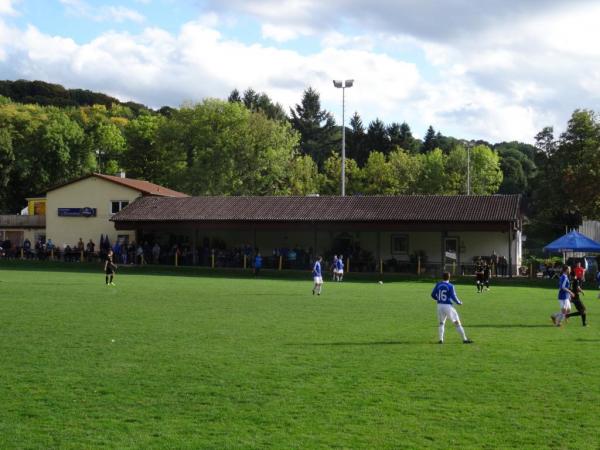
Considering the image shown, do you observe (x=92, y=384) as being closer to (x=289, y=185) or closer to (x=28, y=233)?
(x=28, y=233)

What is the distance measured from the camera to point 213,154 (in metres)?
Answer: 68.5

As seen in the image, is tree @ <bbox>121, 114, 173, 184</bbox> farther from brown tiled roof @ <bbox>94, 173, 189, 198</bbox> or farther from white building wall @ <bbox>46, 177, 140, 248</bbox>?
white building wall @ <bbox>46, 177, 140, 248</bbox>

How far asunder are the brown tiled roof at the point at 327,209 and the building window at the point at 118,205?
6.03 feet

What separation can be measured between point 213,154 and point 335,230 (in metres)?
23.6

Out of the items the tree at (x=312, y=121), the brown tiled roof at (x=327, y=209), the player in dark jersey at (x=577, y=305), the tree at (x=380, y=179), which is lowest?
the player in dark jersey at (x=577, y=305)

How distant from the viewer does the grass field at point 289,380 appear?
869 centimetres

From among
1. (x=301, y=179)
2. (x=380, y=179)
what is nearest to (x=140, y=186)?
(x=301, y=179)

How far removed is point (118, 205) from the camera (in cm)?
5547

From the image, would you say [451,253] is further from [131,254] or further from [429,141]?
[429,141]

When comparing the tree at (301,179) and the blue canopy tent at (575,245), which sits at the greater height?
the tree at (301,179)

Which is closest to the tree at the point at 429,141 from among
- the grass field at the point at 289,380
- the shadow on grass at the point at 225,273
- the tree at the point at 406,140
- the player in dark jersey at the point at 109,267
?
the tree at the point at 406,140

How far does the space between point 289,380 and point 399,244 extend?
3843 centimetres

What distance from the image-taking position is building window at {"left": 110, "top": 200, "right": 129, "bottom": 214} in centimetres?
5528

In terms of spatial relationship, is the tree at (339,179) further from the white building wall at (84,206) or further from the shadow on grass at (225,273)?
the shadow on grass at (225,273)
